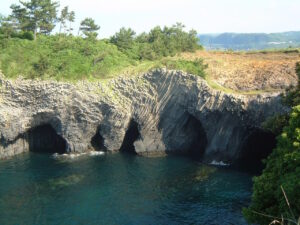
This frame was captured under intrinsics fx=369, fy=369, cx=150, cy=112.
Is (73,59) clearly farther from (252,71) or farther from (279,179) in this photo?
(279,179)

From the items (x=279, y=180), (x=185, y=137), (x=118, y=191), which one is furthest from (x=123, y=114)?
(x=279, y=180)

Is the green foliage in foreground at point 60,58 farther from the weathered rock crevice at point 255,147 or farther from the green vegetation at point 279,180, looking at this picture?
the green vegetation at point 279,180

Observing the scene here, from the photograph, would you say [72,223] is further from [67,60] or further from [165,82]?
[67,60]

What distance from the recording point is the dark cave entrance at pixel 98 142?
63181 mm

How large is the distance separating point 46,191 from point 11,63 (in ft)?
87.6

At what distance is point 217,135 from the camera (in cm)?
5588

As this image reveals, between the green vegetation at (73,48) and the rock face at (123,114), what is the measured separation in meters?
2.78

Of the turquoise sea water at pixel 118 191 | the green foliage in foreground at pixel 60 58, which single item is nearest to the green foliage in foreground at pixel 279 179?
the turquoise sea water at pixel 118 191

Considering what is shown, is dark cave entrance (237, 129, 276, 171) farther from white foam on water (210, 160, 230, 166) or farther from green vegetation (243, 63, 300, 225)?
green vegetation (243, 63, 300, 225)

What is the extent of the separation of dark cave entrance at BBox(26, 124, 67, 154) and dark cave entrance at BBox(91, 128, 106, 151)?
5.12 meters

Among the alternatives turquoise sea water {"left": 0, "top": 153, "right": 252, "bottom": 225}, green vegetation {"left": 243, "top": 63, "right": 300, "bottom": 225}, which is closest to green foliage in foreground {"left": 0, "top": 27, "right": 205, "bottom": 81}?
turquoise sea water {"left": 0, "top": 153, "right": 252, "bottom": 225}

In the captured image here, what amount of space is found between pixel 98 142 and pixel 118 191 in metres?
19.6

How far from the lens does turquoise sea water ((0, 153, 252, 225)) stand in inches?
1551

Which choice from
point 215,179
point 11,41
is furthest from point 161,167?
point 11,41
